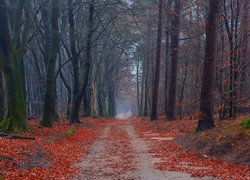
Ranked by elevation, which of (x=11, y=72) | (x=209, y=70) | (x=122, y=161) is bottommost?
(x=122, y=161)

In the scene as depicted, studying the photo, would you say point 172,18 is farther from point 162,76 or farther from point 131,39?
point 162,76

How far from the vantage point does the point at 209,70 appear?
16.5 metres

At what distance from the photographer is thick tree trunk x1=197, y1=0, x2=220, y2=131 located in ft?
53.8

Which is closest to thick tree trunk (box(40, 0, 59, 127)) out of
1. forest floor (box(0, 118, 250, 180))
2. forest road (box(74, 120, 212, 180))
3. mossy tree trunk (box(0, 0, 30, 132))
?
mossy tree trunk (box(0, 0, 30, 132))

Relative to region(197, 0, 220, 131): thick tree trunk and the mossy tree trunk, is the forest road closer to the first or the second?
region(197, 0, 220, 131): thick tree trunk

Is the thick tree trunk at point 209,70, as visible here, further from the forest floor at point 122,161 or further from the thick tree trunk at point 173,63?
the thick tree trunk at point 173,63

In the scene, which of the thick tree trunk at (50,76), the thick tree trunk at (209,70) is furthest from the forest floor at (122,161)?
the thick tree trunk at (50,76)

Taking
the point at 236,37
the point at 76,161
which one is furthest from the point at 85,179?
the point at 236,37

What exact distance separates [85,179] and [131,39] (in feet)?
104

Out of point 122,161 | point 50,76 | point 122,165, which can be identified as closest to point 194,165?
point 122,165

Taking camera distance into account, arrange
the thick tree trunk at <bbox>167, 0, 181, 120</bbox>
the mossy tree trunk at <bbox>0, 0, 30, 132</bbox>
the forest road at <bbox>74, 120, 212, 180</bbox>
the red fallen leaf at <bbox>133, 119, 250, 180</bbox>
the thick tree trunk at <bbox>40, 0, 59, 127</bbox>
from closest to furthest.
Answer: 1. the red fallen leaf at <bbox>133, 119, 250, 180</bbox>
2. the forest road at <bbox>74, 120, 212, 180</bbox>
3. the mossy tree trunk at <bbox>0, 0, 30, 132</bbox>
4. the thick tree trunk at <bbox>40, 0, 59, 127</bbox>
5. the thick tree trunk at <bbox>167, 0, 181, 120</bbox>

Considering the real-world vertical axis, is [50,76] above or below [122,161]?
above

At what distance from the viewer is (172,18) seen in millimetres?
26734

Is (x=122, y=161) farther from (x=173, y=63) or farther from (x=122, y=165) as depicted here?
(x=173, y=63)
